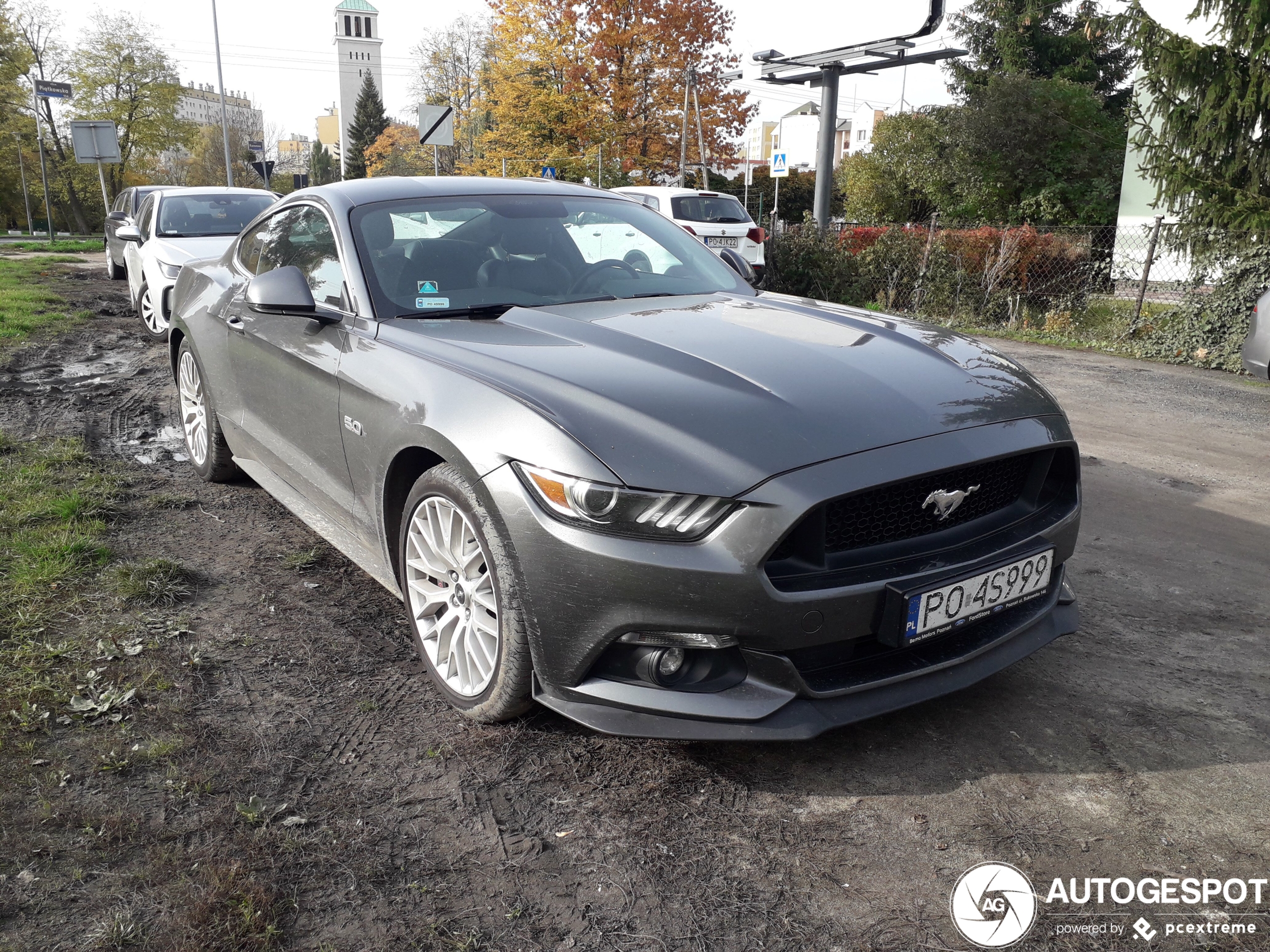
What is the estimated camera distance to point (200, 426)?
5.07m

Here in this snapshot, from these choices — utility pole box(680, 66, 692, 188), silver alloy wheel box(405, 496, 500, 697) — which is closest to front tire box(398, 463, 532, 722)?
silver alloy wheel box(405, 496, 500, 697)

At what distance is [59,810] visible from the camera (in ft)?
7.61

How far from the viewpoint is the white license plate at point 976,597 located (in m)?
2.36

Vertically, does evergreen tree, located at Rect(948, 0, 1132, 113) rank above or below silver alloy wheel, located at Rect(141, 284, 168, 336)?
above

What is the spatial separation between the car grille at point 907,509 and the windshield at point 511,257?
1534 millimetres

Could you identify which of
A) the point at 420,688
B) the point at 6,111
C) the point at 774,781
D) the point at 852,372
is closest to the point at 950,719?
the point at 774,781

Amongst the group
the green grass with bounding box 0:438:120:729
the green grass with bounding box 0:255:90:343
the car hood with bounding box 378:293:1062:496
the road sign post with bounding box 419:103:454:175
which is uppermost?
the road sign post with bounding box 419:103:454:175

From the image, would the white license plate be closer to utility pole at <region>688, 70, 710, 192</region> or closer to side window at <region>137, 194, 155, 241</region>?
side window at <region>137, 194, 155, 241</region>

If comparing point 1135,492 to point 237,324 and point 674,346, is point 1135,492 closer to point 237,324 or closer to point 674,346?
point 674,346

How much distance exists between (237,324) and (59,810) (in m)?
2.48

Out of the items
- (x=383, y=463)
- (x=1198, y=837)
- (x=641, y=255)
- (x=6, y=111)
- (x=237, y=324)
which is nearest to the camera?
(x=1198, y=837)

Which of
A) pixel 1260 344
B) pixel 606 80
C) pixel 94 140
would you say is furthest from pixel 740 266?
pixel 606 80

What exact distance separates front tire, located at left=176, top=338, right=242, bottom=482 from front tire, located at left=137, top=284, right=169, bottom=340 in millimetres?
5209

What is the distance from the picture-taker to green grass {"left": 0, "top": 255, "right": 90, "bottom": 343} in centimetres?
1075
